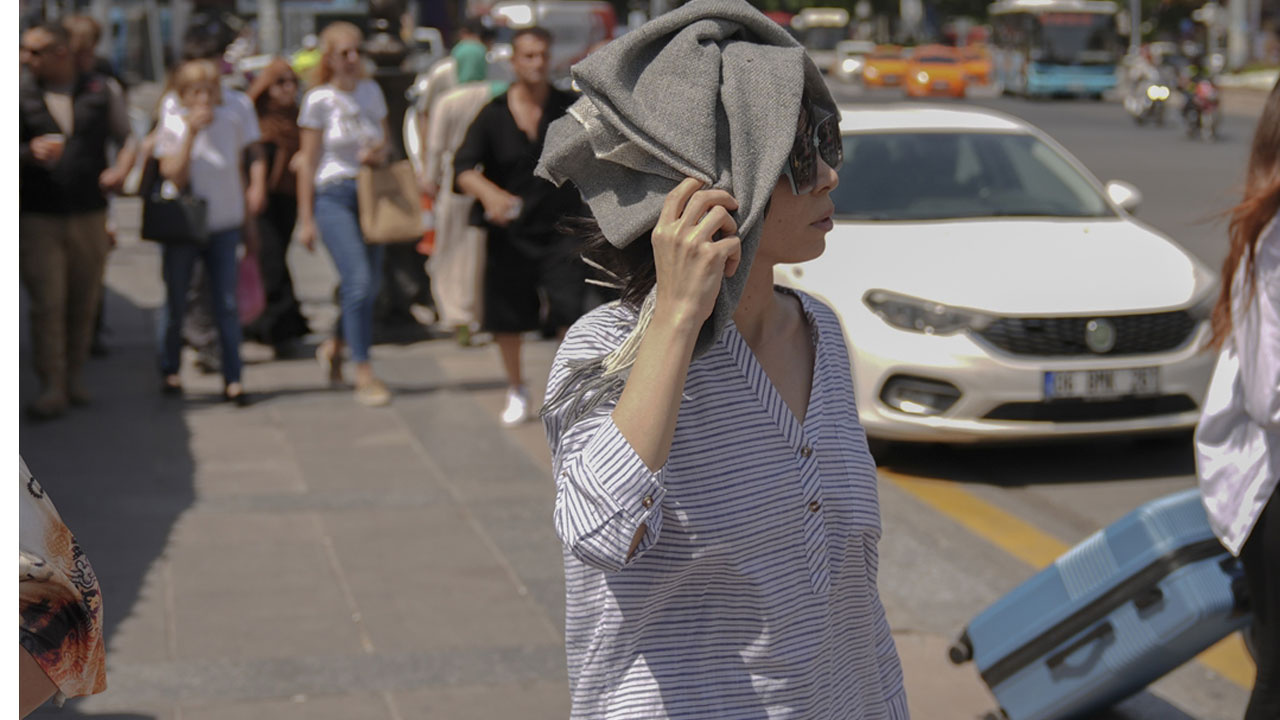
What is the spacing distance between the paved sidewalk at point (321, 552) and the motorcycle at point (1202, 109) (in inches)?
856

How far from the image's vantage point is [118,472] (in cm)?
722

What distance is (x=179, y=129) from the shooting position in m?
8.38

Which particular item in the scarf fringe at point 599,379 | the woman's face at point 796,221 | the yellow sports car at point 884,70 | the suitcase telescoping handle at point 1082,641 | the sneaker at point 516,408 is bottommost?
the yellow sports car at point 884,70

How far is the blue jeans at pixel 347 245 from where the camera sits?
8.62 m

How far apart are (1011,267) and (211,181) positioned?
4.01m

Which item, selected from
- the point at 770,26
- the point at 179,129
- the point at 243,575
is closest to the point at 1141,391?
the point at 243,575

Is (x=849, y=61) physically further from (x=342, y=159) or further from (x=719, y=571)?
(x=719, y=571)

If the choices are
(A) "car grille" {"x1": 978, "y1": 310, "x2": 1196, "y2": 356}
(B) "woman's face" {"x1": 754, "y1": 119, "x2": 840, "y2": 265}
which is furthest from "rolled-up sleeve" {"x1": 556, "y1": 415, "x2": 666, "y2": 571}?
(A) "car grille" {"x1": 978, "y1": 310, "x2": 1196, "y2": 356}

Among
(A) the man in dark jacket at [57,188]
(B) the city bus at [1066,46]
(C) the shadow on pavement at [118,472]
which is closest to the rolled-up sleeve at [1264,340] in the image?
(C) the shadow on pavement at [118,472]

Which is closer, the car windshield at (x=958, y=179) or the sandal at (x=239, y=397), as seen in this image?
the car windshield at (x=958, y=179)

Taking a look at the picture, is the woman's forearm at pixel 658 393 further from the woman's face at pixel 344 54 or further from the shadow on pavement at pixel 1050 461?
the woman's face at pixel 344 54

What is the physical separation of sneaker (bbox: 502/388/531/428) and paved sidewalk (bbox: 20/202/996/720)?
69 millimetres

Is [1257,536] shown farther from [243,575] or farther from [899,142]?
[899,142]

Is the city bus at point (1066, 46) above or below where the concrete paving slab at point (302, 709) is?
below
